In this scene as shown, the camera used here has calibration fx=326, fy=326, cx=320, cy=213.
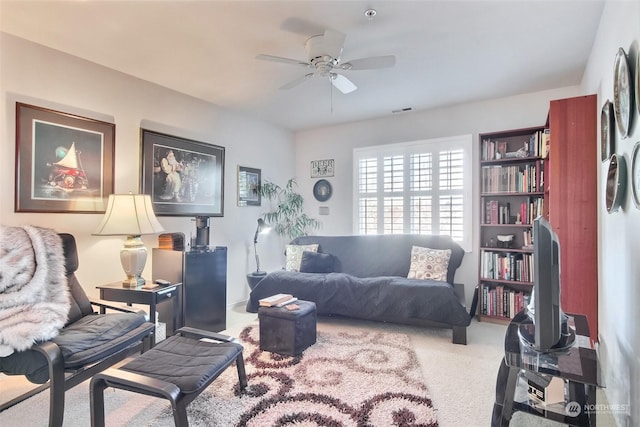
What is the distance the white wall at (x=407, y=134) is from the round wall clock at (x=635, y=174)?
251cm

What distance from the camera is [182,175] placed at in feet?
11.8

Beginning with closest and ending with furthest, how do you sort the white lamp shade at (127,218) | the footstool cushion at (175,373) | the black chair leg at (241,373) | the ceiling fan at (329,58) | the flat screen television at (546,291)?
the flat screen television at (546,291) < the footstool cushion at (175,373) < the black chair leg at (241,373) < the ceiling fan at (329,58) < the white lamp shade at (127,218)

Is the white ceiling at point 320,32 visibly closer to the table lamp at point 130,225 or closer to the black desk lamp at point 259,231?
the table lamp at point 130,225

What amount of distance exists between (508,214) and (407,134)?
1622mm

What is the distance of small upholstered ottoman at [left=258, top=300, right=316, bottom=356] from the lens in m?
2.64

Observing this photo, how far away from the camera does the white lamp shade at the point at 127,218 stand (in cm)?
257

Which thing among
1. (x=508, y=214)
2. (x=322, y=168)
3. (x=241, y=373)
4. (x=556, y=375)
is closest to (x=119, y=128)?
(x=241, y=373)

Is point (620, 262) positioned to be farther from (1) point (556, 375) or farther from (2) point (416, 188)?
(2) point (416, 188)

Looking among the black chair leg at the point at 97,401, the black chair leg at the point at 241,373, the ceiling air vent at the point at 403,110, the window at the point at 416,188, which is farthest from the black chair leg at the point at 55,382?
the ceiling air vent at the point at 403,110

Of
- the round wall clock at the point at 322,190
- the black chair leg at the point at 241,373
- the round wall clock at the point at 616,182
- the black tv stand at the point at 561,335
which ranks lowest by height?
the black chair leg at the point at 241,373

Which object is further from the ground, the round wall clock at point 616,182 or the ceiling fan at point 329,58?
the ceiling fan at point 329,58

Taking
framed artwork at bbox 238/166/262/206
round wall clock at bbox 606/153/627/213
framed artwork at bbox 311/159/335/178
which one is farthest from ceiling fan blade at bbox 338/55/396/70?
framed artwork at bbox 311/159/335/178

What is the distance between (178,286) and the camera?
287 cm

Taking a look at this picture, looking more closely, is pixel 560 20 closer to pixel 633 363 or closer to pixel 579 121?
pixel 579 121
